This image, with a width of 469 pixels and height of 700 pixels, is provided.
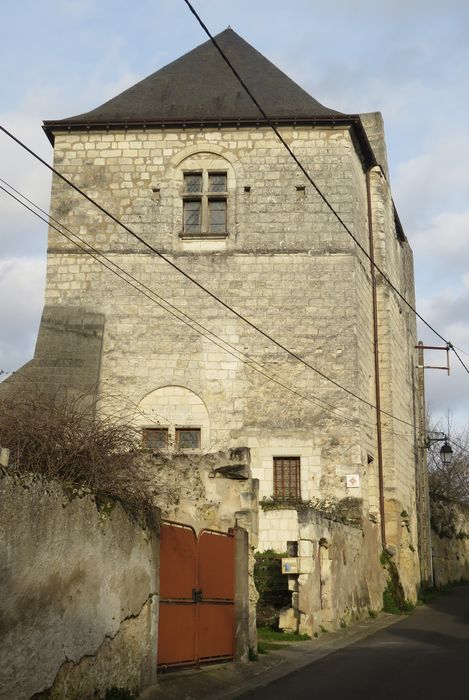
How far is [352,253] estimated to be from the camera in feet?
71.9

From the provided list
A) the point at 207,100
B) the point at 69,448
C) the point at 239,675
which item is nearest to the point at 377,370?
the point at 207,100

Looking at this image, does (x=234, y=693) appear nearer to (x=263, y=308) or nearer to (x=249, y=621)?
(x=249, y=621)

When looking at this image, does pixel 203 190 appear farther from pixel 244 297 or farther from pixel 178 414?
pixel 178 414

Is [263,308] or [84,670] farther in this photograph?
[263,308]

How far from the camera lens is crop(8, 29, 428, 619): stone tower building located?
20812 millimetres

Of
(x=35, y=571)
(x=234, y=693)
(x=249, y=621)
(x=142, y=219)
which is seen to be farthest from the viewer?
(x=142, y=219)

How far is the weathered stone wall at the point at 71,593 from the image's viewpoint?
6617mm

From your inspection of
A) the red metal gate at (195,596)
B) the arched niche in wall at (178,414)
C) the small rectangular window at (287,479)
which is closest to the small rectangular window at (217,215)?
the arched niche in wall at (178,414)

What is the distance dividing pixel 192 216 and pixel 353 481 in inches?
292

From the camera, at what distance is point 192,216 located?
73.5 feet

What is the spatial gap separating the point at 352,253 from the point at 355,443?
4546mm

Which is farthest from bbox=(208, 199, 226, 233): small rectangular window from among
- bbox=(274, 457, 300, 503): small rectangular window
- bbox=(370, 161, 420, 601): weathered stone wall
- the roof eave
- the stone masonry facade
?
bbox=(274, 457, 300, 503): small rectangular window

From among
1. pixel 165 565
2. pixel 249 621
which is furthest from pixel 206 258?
pixel 165 565

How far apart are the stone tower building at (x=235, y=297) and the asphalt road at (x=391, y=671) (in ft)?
15.4
